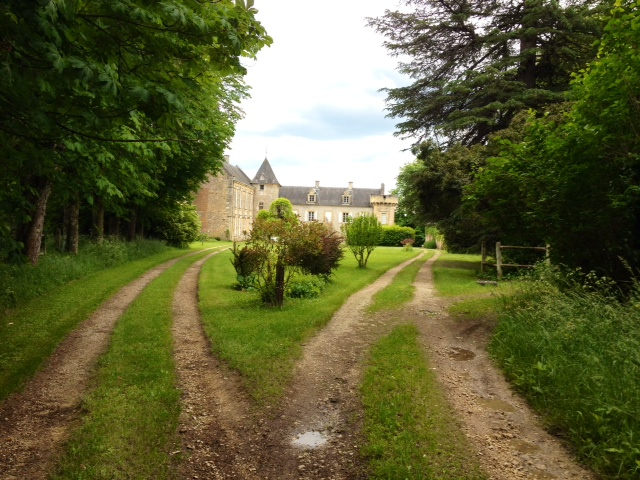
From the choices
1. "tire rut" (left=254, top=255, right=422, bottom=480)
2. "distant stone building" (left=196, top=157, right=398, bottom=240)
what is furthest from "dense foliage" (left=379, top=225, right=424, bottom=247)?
"tire rut" (left=254, top=255, right=422, bottom=480)

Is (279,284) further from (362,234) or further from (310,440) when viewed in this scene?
(362,234)

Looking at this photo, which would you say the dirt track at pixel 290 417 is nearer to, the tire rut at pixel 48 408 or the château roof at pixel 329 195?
the tire rut at pixel 48 408

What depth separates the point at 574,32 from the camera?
1703 cm

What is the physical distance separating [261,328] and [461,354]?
142 inches

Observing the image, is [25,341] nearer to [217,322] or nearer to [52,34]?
[217,322]

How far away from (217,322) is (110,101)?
5173mm

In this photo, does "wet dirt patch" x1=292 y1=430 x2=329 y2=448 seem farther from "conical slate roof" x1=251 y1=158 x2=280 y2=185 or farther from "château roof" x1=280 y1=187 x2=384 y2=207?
"château roof" x1=280 y1=187 x2=384 y2=207

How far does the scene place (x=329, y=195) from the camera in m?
72.9

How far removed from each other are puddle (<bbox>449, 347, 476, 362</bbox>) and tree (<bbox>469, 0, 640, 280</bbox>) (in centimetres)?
261

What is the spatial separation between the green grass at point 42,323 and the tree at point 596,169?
28.3ft

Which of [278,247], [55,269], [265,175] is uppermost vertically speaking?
[265,175]

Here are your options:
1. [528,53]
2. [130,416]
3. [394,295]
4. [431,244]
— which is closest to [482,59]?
[528,53]

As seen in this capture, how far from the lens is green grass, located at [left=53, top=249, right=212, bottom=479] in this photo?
11.4ft

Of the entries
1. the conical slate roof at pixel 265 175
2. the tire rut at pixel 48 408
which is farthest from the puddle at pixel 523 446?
the conical slate roof at pixel 265 175
